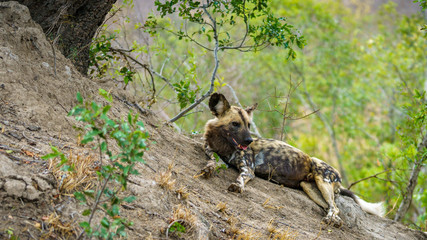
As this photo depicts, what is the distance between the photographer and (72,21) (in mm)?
4176

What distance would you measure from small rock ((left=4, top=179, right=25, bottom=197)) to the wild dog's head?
8.77 ft

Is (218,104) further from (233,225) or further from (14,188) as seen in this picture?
(14,188)

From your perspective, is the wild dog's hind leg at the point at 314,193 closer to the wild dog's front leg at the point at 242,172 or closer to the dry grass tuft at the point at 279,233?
the wild dog's front leg at the point at 242,172

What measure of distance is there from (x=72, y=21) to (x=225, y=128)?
204cm

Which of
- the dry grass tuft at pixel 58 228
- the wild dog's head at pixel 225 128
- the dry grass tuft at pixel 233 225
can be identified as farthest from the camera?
the wild dog's head at pixel 225 128

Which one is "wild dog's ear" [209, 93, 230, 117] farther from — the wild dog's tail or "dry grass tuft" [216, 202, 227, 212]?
the wild dog's tail

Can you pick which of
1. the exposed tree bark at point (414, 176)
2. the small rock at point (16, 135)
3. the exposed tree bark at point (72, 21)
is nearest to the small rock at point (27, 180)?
the small rock at point (16, 135)

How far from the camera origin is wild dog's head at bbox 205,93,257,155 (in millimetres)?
4844

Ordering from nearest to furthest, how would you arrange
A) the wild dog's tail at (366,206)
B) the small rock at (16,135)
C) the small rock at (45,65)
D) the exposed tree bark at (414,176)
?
the small rock at (16,135) → the small rock at (45,65) → the wild dog's tail at (366,206) → the exposed tree bark at (414,176)

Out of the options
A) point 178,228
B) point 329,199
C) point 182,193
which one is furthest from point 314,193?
point 178,228

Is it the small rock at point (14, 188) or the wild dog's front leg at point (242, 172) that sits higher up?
the wild dog's front leg at point (242, 172)

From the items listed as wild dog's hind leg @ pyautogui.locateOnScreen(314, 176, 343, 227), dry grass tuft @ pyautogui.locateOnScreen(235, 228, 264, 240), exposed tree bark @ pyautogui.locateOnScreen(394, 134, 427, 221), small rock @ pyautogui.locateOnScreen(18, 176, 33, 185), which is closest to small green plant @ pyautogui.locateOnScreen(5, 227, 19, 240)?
small rock @ pyautogui.locateOnScreen(18, 176, 33, 185)

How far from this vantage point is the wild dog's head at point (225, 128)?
15.9 feet

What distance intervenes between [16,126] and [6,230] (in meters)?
1.05
